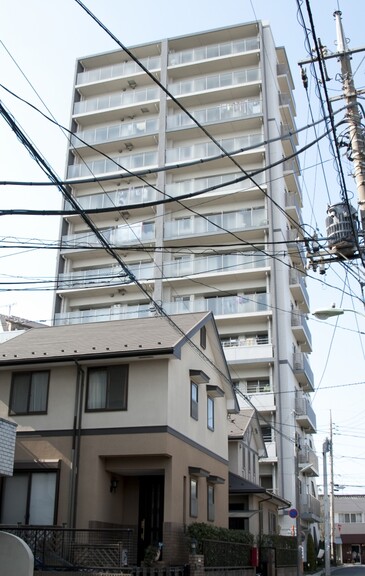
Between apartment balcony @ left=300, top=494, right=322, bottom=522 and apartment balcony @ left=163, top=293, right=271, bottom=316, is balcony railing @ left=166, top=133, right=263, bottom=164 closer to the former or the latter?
apartment balcony @ left=163, top=293, right=271, bottom=316

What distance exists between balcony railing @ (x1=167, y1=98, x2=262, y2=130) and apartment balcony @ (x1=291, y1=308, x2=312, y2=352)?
643 inches

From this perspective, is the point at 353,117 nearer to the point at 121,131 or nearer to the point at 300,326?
the point at 300,326

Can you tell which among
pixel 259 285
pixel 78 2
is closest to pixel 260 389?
pixel 259 285

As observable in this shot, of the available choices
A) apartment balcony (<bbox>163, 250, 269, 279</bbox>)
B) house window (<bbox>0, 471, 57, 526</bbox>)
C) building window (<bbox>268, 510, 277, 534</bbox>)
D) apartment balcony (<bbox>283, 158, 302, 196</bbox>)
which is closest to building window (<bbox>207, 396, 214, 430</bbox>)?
house window (<bbox>0, 471, 57, 526</bbox>)

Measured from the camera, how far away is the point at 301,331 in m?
50.8

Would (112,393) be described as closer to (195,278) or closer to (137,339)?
(137,339)

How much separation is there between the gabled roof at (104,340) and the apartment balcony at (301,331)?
2543 centimetres

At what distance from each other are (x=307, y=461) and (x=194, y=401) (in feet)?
99.6

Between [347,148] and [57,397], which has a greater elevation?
[347,148]

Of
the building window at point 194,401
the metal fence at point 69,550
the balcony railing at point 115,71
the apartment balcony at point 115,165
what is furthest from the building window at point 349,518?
the metal fence at point 69,550

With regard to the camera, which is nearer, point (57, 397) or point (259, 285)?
point (57, 397)

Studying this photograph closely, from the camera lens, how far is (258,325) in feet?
157

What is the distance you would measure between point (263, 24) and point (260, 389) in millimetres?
30601

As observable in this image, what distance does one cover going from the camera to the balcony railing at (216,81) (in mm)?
54350
